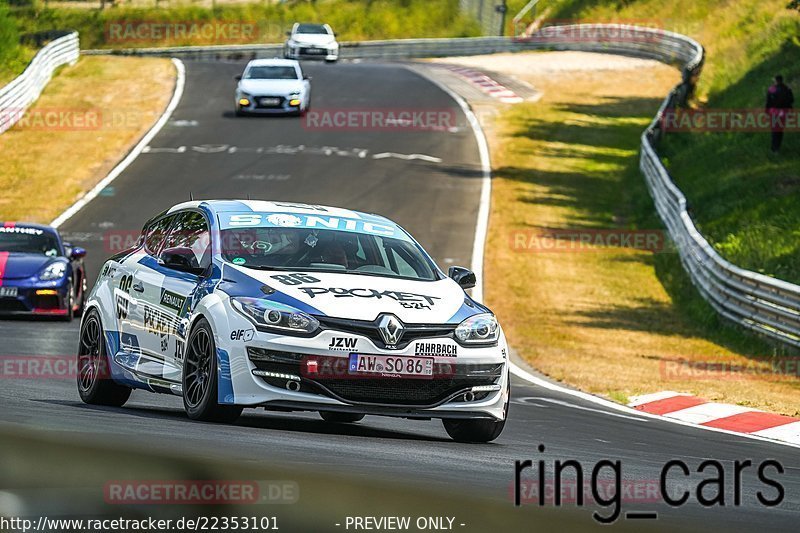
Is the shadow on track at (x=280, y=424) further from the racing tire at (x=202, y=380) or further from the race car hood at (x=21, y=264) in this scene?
the race car hood at (x=21, y=264)

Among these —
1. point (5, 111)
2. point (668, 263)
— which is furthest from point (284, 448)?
point (5, 111)

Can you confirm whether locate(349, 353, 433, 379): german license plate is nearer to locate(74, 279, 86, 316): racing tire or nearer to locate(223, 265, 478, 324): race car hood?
locate(223, 265, 478, 324): race car hood

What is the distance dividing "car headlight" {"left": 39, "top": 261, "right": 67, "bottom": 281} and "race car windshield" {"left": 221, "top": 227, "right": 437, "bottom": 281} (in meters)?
9.45

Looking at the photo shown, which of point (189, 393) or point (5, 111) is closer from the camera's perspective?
point (189, 393)

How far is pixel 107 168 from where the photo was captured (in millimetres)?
33406

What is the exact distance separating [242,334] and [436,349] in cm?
114

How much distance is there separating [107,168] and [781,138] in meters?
15.4

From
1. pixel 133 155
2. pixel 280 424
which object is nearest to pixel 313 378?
pixel 280 424

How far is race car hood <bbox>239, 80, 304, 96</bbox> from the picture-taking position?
3878 cm

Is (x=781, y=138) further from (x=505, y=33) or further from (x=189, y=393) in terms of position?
(x=505, y=33)

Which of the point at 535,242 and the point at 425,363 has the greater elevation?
the point at 425,363

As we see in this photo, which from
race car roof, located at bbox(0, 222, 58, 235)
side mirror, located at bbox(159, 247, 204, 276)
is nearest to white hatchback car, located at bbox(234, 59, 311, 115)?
race car roof, located at bbox(0, 222, 58, 235)

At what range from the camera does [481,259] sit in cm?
2547

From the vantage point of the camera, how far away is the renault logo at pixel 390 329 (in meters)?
8.10
